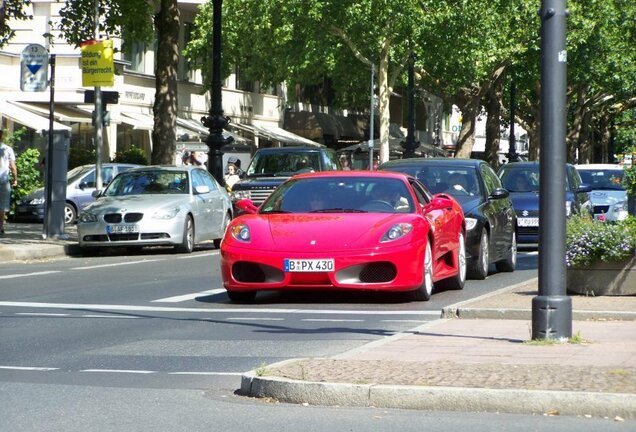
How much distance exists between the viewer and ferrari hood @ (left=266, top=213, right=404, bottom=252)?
1498 centimetres

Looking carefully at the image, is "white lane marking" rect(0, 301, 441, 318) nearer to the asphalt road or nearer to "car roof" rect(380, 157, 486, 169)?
the asphalt road

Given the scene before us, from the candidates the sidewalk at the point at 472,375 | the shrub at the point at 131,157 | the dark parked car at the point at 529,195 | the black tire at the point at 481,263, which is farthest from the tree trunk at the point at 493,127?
the sidewalk at the point at 472,375

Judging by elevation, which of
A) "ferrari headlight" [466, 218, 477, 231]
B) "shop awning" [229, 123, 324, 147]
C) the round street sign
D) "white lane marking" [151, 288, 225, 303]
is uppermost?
"shop awning" [229, 123, 324, 147]

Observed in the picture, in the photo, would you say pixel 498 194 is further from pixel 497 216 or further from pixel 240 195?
pixel 240 195

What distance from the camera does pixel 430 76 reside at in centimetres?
6281

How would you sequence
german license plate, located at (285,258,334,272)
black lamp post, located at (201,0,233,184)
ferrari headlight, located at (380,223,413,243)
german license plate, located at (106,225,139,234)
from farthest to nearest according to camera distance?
black lamp post, located at (201,0,233,184)
german license plate, located at (106,225,139,234)
ferrari headlight, located at (380,223,413,243)
german license plate, located at (285,258,334,272)

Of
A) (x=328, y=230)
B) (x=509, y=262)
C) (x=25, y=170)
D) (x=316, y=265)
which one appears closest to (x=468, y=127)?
(x=25, y=170)

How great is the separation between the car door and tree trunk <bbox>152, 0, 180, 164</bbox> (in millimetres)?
14881

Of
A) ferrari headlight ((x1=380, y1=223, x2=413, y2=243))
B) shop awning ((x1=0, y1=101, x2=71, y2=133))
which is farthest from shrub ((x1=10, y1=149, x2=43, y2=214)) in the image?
ferrari headlight ((x1=380, y1=223, x2=413, y2=243))

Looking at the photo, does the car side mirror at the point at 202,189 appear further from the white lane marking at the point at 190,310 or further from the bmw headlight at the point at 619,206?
the bmw headlight at the point at 619,206

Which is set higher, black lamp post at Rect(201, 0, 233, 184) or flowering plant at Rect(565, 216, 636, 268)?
black lamp post at Rect(201, 0, 233, 184)

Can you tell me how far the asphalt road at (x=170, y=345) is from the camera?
8.12m

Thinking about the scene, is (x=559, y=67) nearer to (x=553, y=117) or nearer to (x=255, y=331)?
(x=553, y=117)

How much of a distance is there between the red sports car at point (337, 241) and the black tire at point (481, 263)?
2.52 metres
